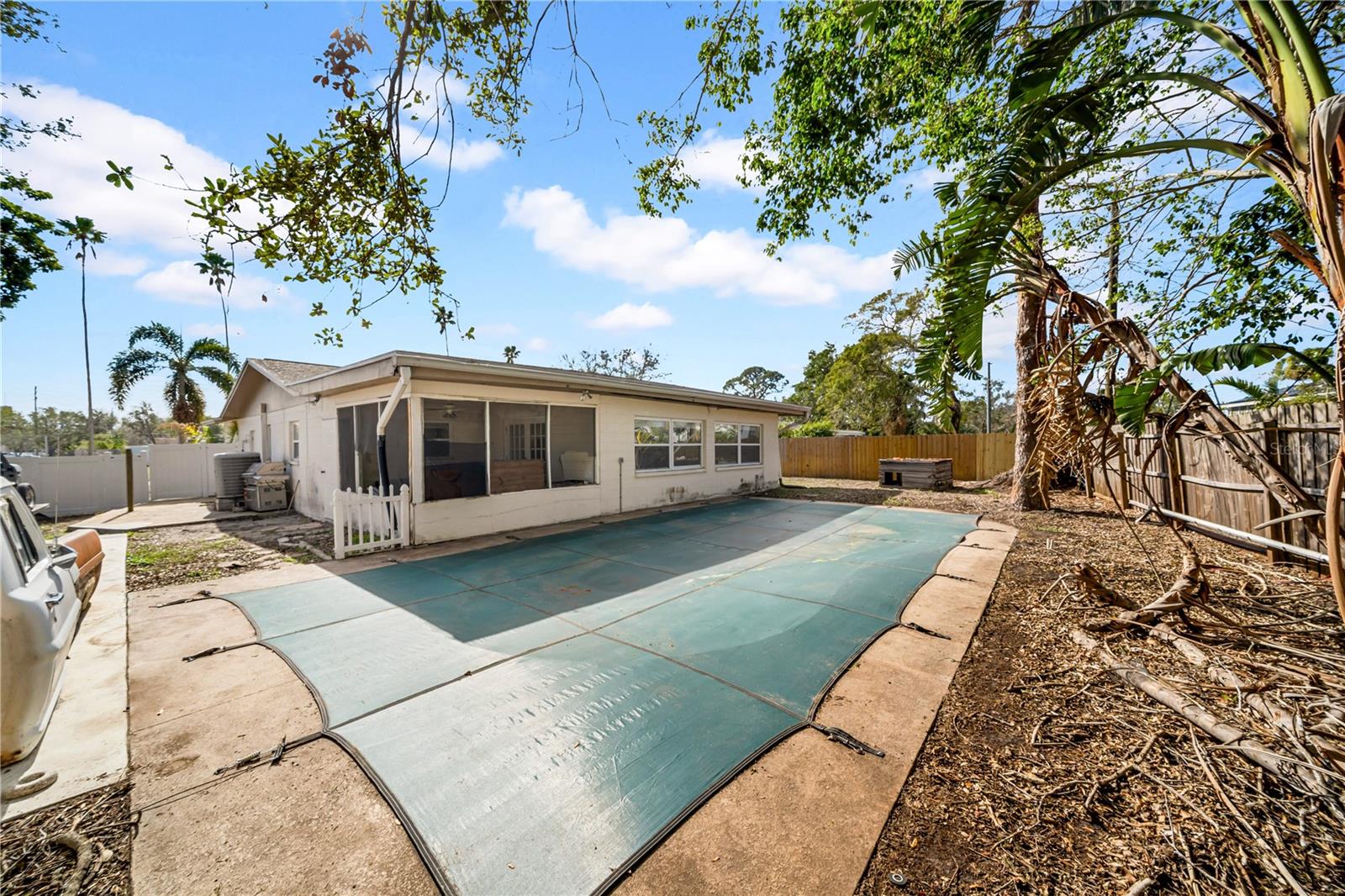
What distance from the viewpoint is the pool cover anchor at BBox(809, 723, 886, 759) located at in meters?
2.44

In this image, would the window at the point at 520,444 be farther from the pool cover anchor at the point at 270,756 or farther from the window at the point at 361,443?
the pool cover anchor at the point at 270,756

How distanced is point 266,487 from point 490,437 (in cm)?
644

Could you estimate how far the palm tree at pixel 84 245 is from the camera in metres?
4.69

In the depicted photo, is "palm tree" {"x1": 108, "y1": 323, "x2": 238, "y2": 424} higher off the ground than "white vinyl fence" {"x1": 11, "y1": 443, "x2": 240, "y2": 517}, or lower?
higher

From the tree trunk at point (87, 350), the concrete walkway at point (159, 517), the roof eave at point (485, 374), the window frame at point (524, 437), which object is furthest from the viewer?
the tree trunk at point (87, 350)

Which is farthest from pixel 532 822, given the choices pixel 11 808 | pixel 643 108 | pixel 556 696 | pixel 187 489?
pixel 187 489

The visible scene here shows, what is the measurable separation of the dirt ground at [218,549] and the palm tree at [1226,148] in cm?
784

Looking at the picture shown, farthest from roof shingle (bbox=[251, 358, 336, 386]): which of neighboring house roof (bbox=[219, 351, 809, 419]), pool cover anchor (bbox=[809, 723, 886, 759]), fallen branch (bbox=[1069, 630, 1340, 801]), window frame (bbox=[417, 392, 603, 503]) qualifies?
fallen branch (bbox=[1069, 630, 1340, 801])

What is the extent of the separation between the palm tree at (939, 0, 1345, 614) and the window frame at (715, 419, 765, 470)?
32.6ft

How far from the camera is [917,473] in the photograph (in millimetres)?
14180

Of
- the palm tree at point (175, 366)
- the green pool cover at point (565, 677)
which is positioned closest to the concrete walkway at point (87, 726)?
the green pool cover at point (565, 677)

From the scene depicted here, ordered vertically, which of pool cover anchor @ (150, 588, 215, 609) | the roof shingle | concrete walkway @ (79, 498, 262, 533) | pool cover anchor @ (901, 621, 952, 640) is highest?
the roof shingle

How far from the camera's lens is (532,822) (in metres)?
1.99

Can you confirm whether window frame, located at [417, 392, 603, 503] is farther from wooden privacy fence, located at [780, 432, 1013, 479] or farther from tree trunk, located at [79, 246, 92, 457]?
tree trunk, located at [79, 246, 92, 457]
